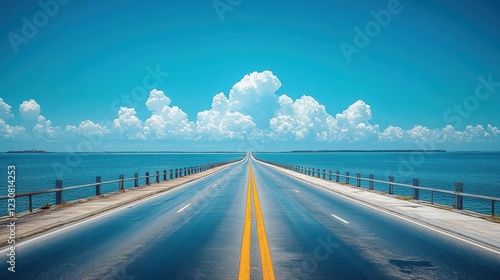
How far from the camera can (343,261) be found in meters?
8.06

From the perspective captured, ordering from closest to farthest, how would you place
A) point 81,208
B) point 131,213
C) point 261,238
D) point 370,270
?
point 370,270
point 261,238
point 131,213
point 81,208

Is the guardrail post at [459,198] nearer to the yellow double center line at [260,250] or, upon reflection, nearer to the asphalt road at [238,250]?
the asphalt road at [238,250]

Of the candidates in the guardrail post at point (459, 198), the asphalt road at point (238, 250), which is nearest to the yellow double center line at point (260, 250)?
the asphalt road at point (238, 250)

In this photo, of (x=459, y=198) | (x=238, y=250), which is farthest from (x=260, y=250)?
(x=459, y=198)

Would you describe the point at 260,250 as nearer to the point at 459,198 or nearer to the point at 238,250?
the point at 238,250

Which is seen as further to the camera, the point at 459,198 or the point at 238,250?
the point at 459,198

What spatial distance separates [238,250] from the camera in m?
8.86

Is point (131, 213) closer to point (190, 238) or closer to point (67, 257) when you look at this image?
point (190, 238)

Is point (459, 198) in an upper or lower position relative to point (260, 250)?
upper

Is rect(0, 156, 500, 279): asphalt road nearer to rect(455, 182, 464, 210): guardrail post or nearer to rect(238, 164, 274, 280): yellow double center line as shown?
rect(238, 164, 274, 280): yellow double center line

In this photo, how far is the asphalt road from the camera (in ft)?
23.7

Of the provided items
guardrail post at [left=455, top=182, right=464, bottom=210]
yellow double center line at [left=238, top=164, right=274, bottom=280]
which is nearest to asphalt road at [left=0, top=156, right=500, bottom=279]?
yellow double center line at [left=238, top=164, right=274, bottom=280]

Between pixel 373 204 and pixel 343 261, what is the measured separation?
1175 centimetres

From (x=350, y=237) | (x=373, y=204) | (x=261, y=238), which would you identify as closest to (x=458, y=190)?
(x=373, y=204)
